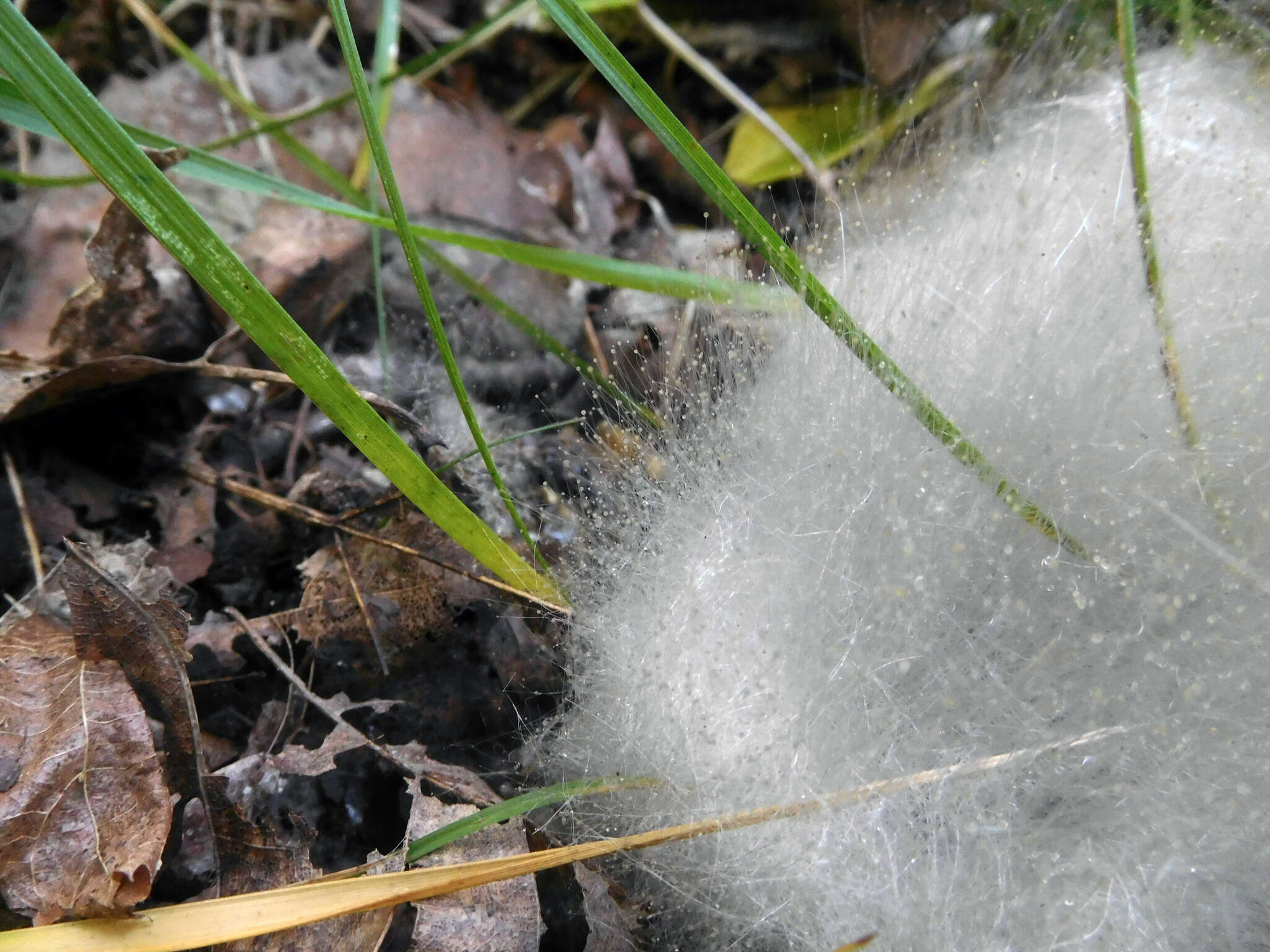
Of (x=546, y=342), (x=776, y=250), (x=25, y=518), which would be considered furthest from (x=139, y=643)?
(x=776, y=250)

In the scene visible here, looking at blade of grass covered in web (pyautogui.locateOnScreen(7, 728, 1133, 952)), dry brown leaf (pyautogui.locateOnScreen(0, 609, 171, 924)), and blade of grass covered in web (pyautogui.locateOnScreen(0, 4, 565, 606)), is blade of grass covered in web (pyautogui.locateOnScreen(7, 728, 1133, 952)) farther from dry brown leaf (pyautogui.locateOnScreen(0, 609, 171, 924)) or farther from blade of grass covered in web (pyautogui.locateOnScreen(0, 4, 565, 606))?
blade of grass covered in web (pyautogui.locateOnScreen(0, 4, 565, 606))

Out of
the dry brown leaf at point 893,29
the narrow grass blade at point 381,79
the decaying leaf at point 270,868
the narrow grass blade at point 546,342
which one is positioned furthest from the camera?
the dry brown leaf at point 893,29

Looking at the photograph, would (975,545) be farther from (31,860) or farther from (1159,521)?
(31,860)

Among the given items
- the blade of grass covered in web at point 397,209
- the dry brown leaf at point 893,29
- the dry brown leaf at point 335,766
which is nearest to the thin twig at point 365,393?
the blade of grass covered in web at point 397,209

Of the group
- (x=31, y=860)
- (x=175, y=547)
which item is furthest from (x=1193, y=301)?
(x=31, y=860)

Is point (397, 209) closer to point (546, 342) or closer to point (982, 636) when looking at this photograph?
point (546, 342)

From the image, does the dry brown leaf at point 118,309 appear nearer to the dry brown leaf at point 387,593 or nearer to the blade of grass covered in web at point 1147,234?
the dry brown leaf at point 387,593
